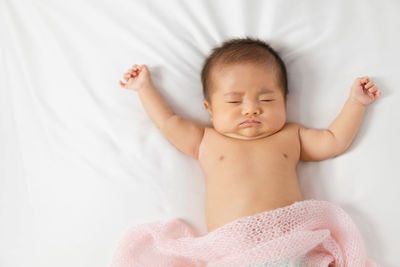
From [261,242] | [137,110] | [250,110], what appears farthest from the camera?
[137,110]

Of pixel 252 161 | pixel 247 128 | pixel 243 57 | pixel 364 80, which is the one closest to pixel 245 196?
pixel 252 161

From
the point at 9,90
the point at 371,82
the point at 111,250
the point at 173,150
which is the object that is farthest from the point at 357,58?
the point at 9,90

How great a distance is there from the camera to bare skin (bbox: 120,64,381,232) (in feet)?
4.61

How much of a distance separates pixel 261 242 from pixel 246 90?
1.65 ft

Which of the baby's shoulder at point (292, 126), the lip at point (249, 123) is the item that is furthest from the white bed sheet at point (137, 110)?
the lip at point (249, 123)

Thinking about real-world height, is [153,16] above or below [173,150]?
above

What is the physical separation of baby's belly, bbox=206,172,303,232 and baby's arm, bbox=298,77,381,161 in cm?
15

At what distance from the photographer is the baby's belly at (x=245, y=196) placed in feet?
4.47

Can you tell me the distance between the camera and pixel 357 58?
61.8 inches

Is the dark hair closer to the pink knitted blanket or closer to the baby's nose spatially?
the baby's nose

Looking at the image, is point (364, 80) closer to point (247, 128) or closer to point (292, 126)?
point (292, 126)

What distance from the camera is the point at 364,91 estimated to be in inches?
59.1

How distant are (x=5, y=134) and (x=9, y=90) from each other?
0.17 metres

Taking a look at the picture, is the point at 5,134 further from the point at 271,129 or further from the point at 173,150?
the point at 271,129
